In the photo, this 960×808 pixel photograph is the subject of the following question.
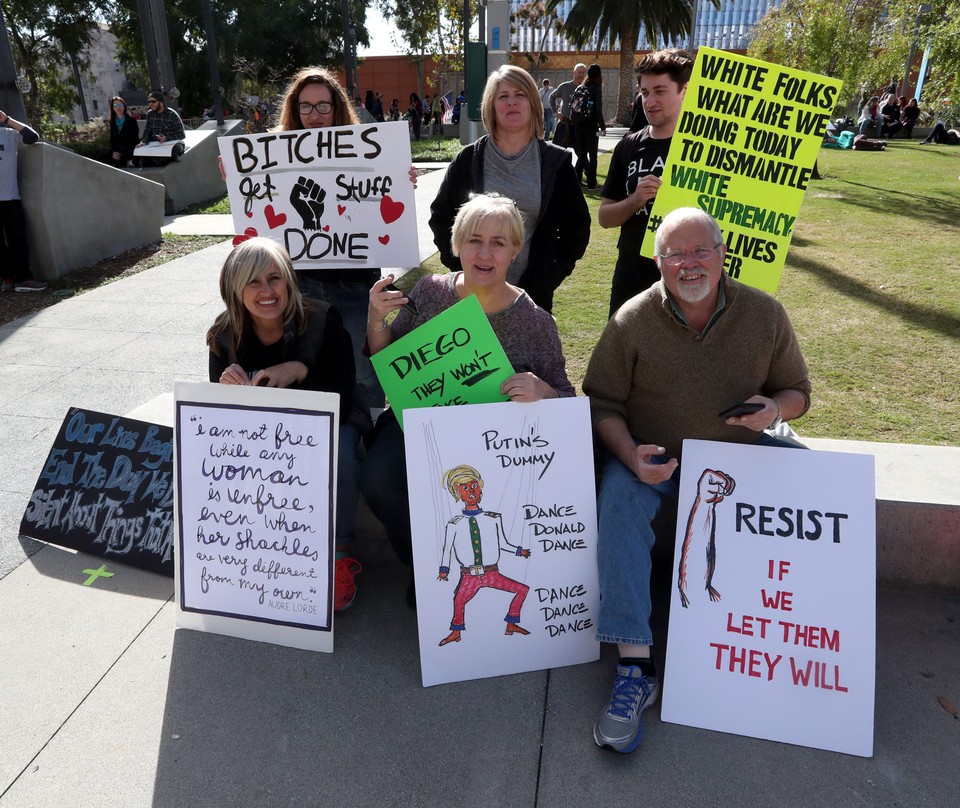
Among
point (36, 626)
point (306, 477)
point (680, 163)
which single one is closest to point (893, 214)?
point (680, 163)

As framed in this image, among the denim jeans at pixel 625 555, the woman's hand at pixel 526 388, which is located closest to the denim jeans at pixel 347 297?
the woman's hand at pixel 526 388

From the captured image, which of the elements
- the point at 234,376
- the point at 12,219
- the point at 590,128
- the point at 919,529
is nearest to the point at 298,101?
the point at 234,376

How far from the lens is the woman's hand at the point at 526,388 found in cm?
236

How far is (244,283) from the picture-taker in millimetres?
2521

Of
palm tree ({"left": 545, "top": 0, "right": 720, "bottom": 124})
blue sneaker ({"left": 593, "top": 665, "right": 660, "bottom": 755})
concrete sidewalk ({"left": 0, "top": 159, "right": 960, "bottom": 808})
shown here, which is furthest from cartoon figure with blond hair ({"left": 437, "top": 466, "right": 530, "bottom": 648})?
palm tree ({"left": 545, "top": 0, "right": 720, "bottom": 124})

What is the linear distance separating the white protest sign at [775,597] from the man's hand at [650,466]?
100 millimetres

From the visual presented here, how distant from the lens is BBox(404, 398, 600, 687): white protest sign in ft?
7.60

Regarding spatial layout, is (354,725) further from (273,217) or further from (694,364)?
(273,217)

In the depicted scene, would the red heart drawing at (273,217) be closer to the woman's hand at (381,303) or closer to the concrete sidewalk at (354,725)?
the woman's hand at (381,303)

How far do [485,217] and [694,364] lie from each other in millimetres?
850

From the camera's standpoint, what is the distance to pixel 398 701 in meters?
2.27

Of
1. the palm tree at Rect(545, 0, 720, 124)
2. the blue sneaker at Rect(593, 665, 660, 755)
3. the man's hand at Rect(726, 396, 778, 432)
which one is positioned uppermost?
the palm tree at Rect(545, 0, 720, 124)

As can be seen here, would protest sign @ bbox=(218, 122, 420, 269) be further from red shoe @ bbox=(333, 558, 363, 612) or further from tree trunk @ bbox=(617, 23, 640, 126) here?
tree trunk @ bbox=(617, 23, 640, 126)

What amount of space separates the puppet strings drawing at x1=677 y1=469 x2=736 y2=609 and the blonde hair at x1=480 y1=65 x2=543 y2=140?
1.73 m
